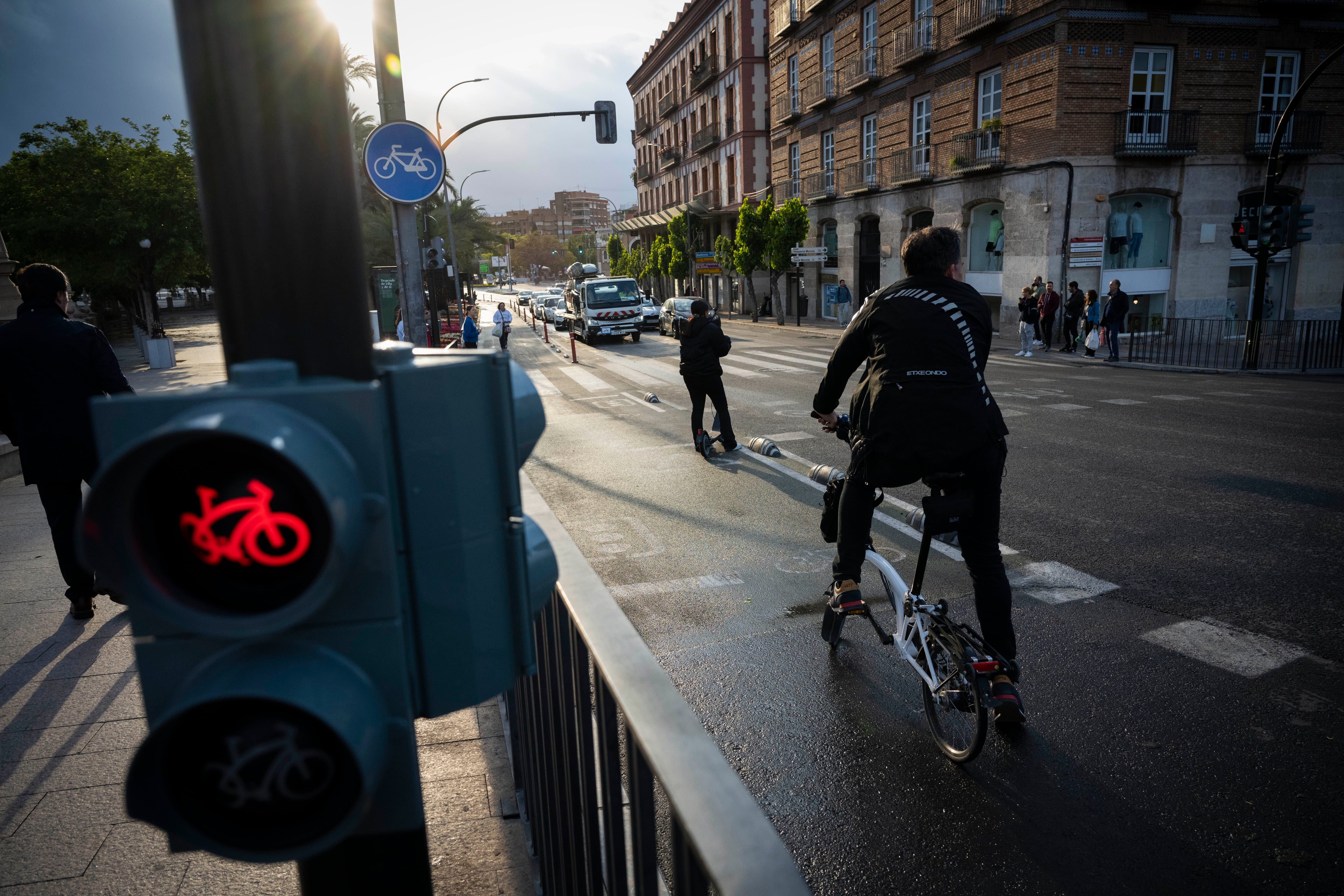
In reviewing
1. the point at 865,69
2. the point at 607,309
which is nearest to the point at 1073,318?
the point at 607,309

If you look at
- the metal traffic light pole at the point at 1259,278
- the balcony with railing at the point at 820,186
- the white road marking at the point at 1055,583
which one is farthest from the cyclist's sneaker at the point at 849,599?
the balcony with railing at the point at 820,186

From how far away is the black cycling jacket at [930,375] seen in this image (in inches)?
126

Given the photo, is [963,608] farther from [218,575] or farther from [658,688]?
[218,575]

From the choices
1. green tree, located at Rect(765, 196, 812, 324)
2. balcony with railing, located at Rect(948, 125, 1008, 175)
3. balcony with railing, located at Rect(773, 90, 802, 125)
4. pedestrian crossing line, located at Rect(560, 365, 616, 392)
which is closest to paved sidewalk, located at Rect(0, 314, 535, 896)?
pedestrian crossing line, located at Rect(560, 365, 616, 392)

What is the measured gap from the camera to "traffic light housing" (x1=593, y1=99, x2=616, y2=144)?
2028 cm

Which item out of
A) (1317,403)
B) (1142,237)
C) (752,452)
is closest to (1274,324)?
(1142,237)

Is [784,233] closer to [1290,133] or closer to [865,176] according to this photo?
[865,176]

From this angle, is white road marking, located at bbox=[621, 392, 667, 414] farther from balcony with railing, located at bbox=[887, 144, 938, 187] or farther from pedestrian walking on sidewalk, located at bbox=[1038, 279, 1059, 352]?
balcony with railing, located at bbox=[887, 144, 938, 187]

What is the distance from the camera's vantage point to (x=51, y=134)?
92.3ft

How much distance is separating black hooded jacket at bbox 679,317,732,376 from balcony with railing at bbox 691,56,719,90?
43.4m

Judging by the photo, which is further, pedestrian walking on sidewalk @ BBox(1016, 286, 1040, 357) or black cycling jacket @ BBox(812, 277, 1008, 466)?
pedestrian walking on sidewalk @ BBox(1016, 286, 1040, 357)

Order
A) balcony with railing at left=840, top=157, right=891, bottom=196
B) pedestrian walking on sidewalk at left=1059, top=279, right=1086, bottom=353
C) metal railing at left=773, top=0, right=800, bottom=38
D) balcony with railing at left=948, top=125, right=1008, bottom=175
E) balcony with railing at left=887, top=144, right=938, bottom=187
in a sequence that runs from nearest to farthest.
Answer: pedestrian walking on sidewalk at left=1059, top=279, right=1086, bottom=353, balcony with railing at left=948, top=125, right=1008, bottom=175, balcony with railing at left=887, top=144, right=938, bottom=187, balcony with railing at left=840, top=157, right=891, bottom=196, metal railing at left=773, top=0, right=800, bottom=38

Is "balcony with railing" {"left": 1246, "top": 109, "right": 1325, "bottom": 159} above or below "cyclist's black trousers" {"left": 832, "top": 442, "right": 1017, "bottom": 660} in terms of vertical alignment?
above

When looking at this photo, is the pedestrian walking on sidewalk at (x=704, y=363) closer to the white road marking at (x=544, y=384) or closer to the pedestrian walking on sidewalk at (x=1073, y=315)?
the white road marking at (x=544, y=384)
